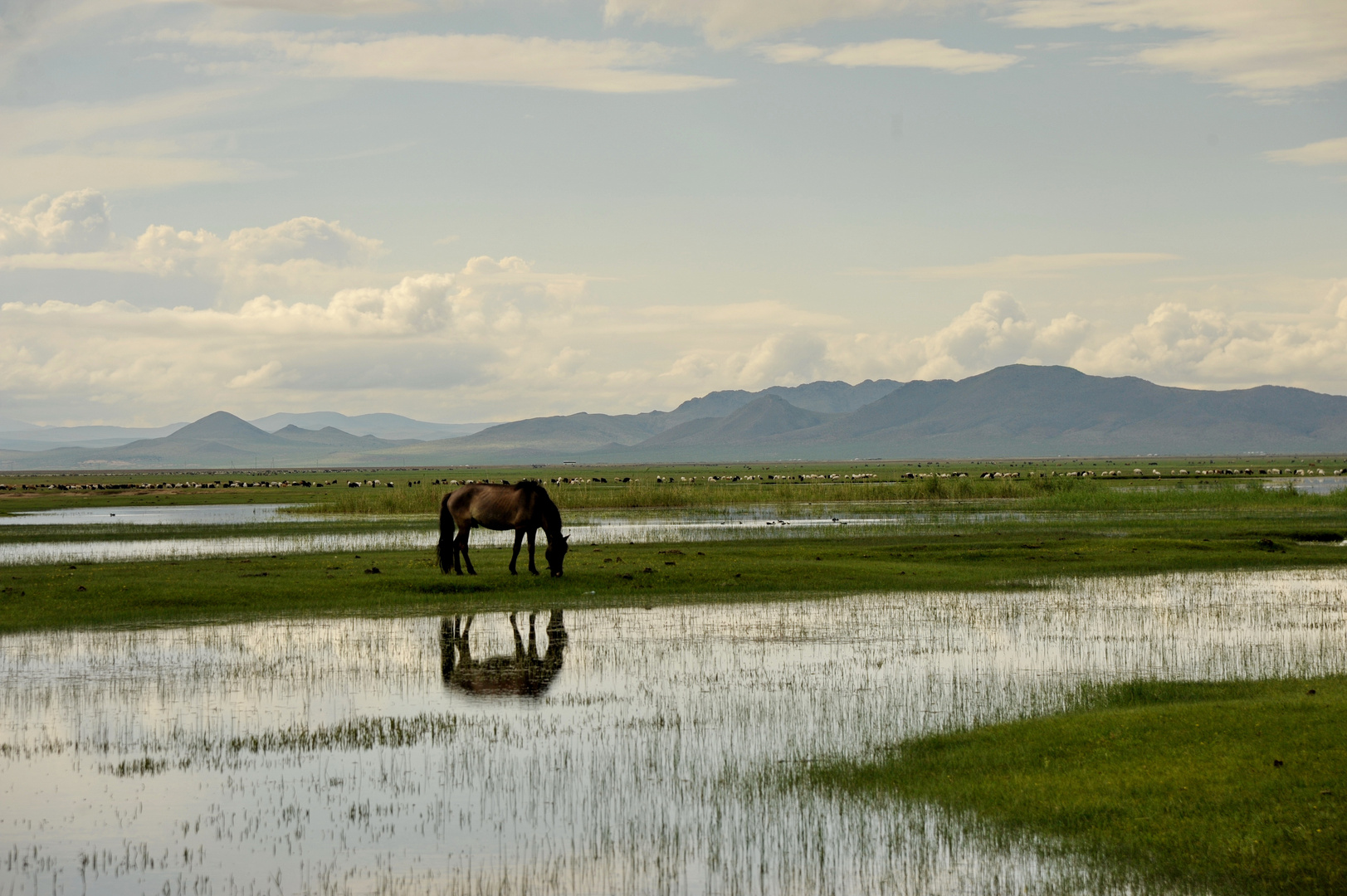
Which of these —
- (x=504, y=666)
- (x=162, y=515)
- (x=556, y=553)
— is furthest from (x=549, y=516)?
(x=162, y=515)

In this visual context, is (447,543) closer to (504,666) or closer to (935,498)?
(504,666)

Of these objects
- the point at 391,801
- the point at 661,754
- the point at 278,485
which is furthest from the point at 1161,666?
the point at 278,485

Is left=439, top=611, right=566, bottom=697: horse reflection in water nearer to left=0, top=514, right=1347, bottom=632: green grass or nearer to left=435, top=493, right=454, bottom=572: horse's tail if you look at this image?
left=0, top=514, right=1347, bottom=632: green grass

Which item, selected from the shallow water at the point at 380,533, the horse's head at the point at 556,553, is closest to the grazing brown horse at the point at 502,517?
the horse's head at the point at 556,553

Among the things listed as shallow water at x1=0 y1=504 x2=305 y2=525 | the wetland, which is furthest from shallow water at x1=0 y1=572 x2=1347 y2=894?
shallow water at x1=0 y1=504 x2=305 y2=525

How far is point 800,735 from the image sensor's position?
51.5 feet

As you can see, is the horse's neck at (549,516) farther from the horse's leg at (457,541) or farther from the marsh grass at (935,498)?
the marsh grass at (935,498)

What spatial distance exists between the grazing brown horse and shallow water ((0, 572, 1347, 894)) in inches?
220

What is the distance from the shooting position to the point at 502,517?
32500mm

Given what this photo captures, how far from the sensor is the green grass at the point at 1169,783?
418 inches

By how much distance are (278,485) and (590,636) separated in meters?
111

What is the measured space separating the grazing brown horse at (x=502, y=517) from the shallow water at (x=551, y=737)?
558cm

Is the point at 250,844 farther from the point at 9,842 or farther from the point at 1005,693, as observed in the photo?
the point at 1005,693

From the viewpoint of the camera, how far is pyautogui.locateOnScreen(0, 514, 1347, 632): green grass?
92.0 feet
